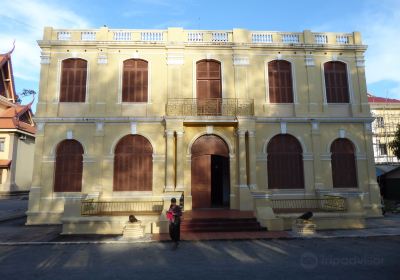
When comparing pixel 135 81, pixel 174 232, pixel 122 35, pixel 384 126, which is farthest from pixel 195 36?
pixel 384 126

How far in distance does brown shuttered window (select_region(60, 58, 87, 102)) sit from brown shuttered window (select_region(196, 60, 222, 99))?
6.13 m

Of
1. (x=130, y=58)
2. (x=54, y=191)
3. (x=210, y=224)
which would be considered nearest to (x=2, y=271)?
(x=210, y=224)

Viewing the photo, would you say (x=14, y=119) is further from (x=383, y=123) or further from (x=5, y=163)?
(x=383, y=123)

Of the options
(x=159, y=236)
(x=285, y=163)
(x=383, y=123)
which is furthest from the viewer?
(x=383, y=123)

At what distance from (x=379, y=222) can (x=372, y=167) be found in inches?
123

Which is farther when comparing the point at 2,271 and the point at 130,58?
the point at 130,58

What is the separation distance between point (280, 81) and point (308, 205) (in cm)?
673

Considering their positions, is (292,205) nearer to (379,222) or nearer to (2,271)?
(379,222)

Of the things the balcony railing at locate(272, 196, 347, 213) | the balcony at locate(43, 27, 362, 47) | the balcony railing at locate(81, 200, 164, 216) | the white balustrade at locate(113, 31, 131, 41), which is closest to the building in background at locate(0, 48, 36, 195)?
the balcony at locate(43, 27, 362, 47)

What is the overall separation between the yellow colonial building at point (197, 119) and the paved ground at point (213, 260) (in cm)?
465

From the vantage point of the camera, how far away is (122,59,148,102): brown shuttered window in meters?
16.0

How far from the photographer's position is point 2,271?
731 cm

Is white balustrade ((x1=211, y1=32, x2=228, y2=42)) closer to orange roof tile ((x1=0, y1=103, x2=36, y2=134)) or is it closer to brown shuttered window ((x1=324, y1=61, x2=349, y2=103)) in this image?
A: brown shuttered window ((x1=324, y1=61, x2=349, y2=103))

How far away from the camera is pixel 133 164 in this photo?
50.9 feet
